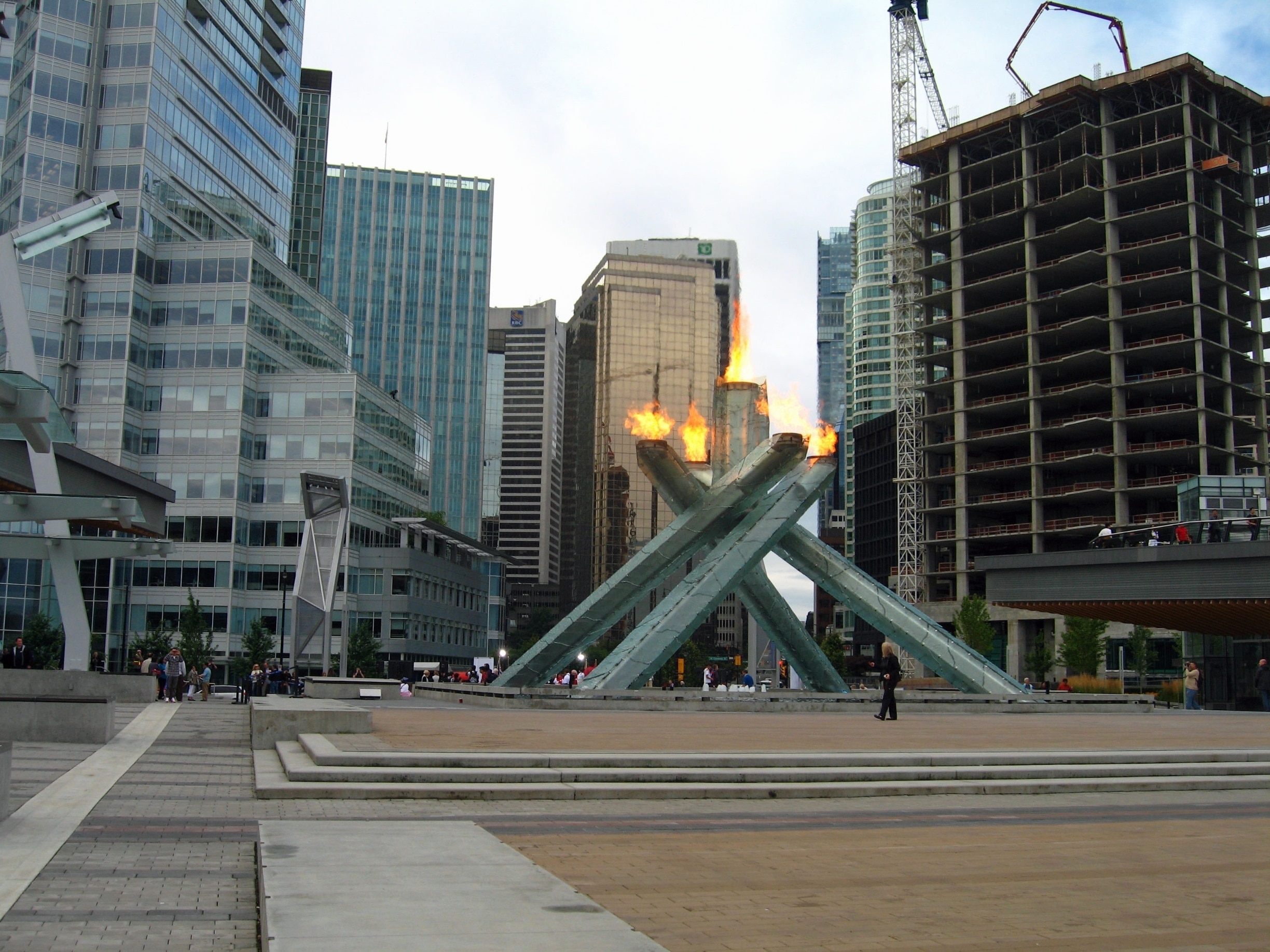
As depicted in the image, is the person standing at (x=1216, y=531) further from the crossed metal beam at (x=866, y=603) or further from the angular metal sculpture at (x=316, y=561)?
the angular metal sculpture at (x=316, y=561)

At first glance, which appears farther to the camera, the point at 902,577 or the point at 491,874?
the point at 902,577

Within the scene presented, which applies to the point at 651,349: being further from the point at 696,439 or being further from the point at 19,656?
the point at 19,656

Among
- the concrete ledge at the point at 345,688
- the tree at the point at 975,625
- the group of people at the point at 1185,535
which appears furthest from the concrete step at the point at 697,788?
the tree at the point at 975,625

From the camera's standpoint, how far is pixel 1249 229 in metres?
91.8

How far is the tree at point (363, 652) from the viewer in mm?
74875

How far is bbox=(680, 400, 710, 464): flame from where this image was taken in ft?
123

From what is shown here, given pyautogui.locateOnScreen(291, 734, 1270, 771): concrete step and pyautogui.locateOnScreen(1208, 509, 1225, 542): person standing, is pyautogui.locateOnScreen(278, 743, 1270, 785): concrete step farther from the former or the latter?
pyautogui.locateOnScreen(1208, 509, 1225, 542): person standing

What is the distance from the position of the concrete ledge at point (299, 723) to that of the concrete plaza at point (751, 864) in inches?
25.2

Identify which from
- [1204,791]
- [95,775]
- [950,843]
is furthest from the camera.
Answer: [1204,791]

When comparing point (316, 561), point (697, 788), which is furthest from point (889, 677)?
point (316, 561)

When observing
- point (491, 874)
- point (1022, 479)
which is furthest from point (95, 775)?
point (1022, 479)

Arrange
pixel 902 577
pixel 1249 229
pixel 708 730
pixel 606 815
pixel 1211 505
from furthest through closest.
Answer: pixel 902 577
pixel 1249 229
pixel 1211 505
pixel 708 730
pixel 606 815

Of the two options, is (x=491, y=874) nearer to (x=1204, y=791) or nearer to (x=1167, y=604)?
(x=1204, y=791)

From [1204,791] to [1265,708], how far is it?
2698 centimetres
